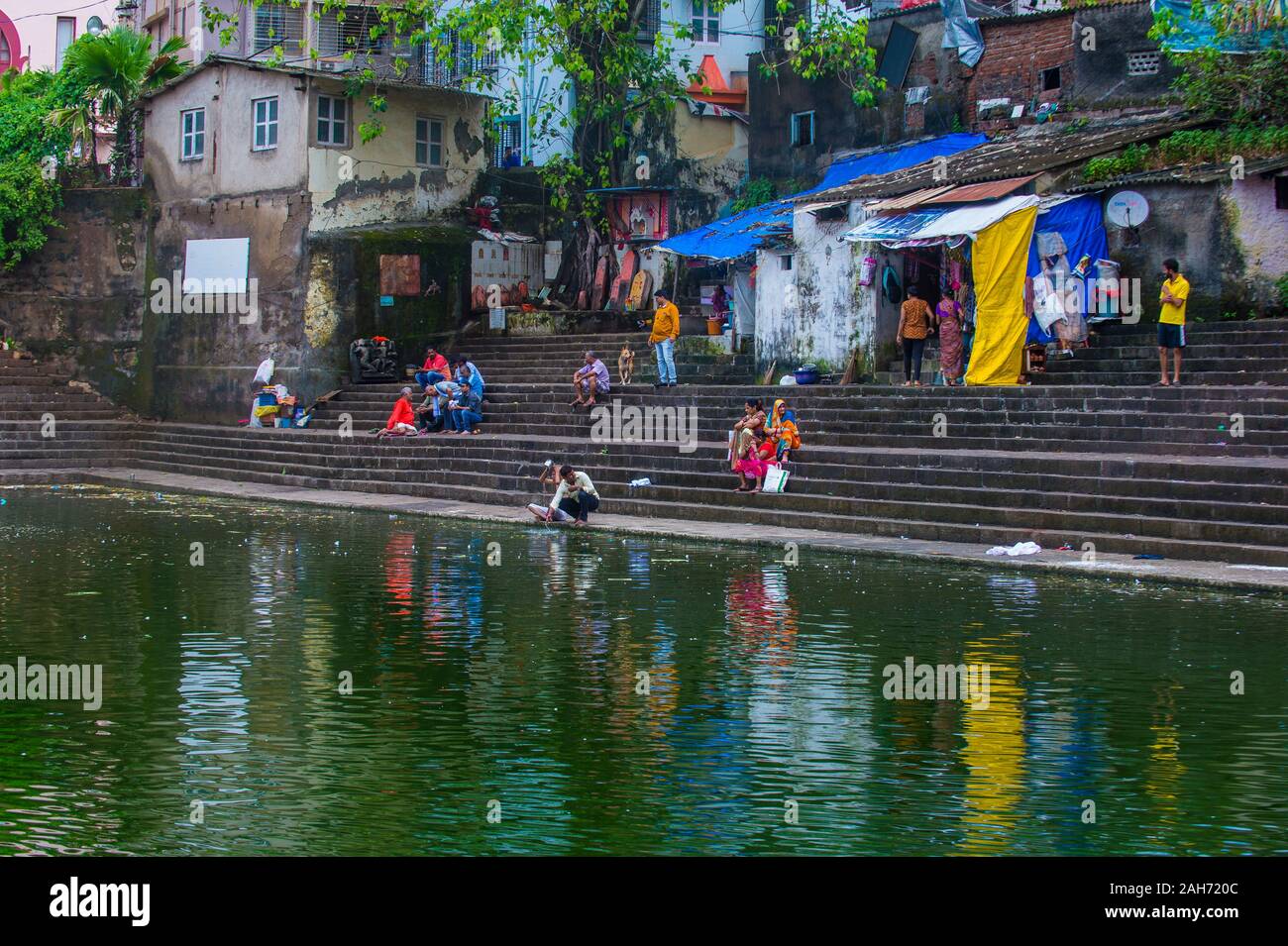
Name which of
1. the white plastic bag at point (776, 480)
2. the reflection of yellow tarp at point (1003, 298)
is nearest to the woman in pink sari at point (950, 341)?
the reflection of yellow tarp at point (1003, 298)

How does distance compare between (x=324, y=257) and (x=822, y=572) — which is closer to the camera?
(x=822, y=572)

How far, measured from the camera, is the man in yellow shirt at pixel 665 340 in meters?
25.5

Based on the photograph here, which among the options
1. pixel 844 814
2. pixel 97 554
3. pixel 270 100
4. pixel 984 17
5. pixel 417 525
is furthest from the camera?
pixel 270 100

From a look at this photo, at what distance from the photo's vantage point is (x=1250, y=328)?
66.5 ft

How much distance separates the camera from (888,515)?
59.9ft

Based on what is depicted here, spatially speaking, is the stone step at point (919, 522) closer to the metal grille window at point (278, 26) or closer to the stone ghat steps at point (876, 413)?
the stone ghat steps at point (876, 413)

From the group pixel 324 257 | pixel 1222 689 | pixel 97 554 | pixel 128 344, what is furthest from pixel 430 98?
pixel 1222 689

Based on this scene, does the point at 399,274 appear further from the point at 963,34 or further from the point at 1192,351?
the point at 1192,351

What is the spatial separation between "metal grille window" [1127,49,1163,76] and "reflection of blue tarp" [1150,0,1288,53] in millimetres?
836

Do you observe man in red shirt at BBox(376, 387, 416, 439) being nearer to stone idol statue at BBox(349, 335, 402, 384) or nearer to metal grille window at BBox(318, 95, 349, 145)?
→ stone idol statue at BBox(349, 335, 402, 384)

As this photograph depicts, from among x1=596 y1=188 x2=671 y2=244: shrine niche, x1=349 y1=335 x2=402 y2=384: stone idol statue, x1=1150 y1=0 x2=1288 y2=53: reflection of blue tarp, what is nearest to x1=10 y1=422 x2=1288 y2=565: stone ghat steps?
x1=349 y1=335 x2=402 y2=384: stone idol statue

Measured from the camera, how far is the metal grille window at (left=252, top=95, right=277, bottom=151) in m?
30.4

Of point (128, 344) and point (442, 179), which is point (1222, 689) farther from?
point (128, 344)
